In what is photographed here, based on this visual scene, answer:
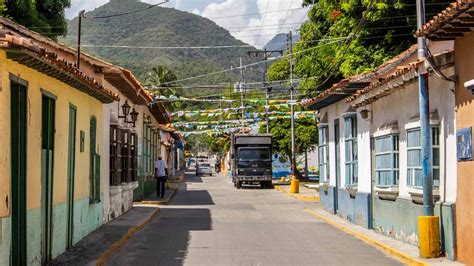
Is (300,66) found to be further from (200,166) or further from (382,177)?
(200,166)

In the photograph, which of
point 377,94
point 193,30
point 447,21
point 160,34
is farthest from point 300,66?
point 193,30

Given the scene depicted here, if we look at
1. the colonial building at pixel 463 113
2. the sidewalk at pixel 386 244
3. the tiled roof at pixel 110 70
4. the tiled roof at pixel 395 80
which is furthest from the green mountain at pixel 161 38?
the colonial building at pixel 463 113

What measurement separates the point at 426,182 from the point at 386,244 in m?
2.62

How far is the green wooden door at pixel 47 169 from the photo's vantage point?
11.1 metres

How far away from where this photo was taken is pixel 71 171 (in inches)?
529

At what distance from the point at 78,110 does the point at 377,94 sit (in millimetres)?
6711

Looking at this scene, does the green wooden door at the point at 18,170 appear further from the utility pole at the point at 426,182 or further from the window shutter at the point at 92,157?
the utility pole at the point at 426,182

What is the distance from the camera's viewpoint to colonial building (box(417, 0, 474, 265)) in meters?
10.5

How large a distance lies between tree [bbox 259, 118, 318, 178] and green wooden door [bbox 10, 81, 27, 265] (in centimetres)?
3695

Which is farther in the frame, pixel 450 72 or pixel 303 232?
pixel 303 232

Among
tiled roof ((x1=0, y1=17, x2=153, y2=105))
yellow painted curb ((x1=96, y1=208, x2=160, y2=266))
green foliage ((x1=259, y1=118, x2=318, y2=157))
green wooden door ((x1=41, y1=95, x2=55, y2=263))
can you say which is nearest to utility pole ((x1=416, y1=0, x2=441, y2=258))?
yellow painted curb ((x1=96, y1=208, x2=160, y2=266))

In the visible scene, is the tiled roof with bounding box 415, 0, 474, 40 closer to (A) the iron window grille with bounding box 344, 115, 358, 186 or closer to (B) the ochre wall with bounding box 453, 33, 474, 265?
(B) the ochre wall with bounding box 453, 33, 474, 265

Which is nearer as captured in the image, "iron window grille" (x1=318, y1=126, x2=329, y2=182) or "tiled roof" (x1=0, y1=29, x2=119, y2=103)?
"tiled roof" (x1=0, y1=29, x2=119, y2=103)

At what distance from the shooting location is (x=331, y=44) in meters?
31.6
